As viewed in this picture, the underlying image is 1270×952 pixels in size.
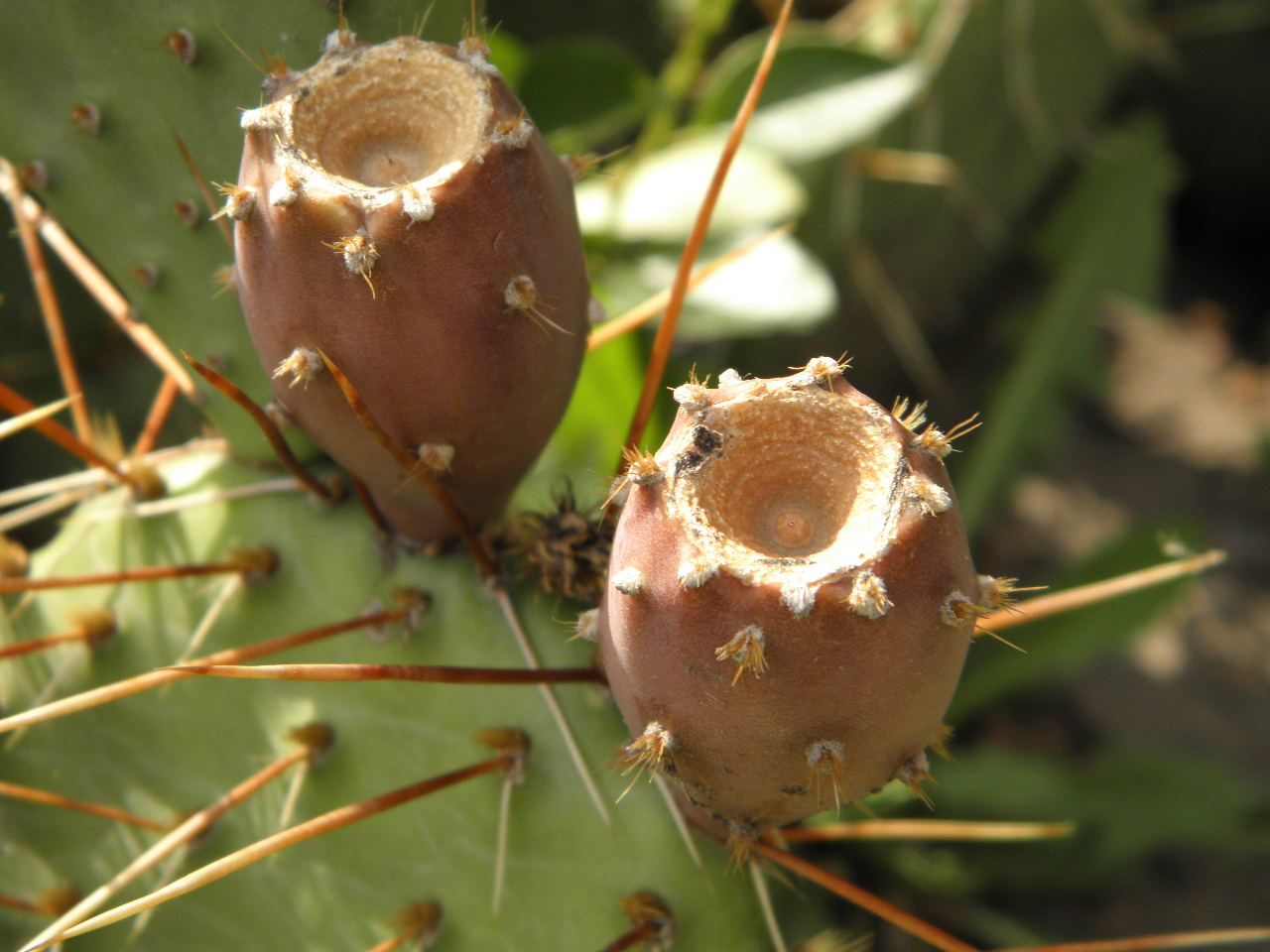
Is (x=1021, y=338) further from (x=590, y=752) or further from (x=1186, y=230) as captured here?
(x=590, y=752)

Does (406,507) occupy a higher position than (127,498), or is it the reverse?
(127,498)

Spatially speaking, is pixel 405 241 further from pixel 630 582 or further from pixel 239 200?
pixel 630 582

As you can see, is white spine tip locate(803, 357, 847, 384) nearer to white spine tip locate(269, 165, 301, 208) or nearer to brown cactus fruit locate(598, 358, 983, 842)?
brown cactus fruit locate(598, 358, 983, 842)

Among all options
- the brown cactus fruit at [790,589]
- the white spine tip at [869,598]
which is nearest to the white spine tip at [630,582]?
the brown cactus fruit at [790,589]

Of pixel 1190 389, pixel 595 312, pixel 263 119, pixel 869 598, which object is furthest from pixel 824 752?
pixel 1190 389

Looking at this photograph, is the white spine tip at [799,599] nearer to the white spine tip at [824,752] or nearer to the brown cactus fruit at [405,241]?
the white spine tip at [824,752]

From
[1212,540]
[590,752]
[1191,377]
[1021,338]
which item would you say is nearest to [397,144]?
[590,752]
